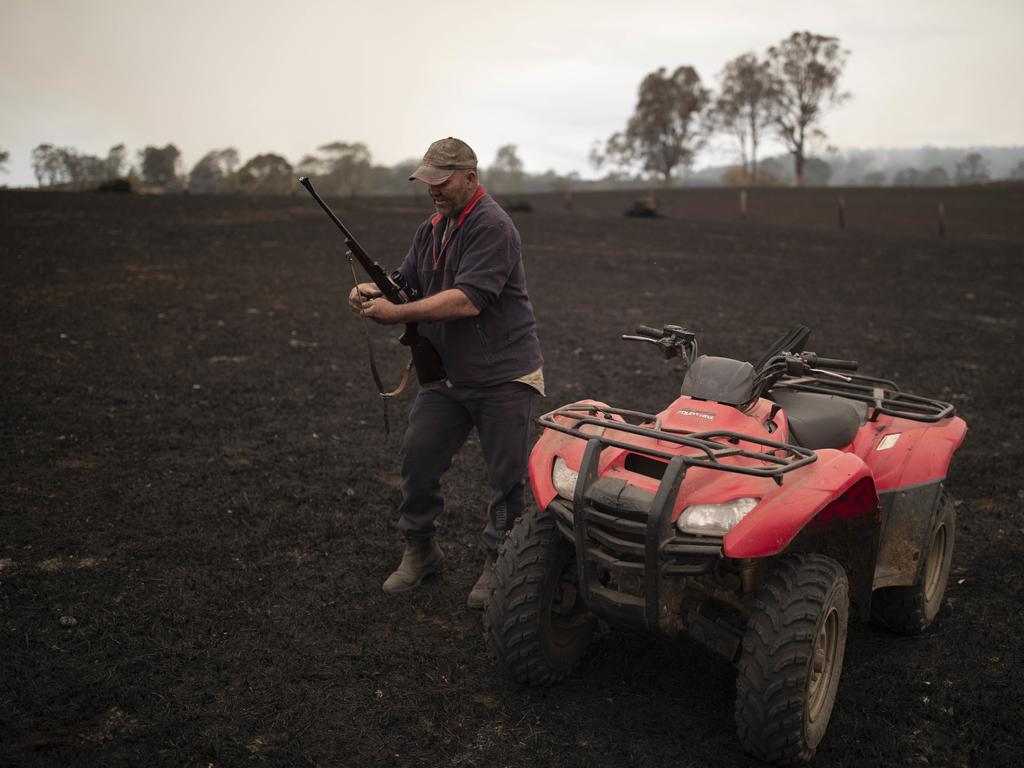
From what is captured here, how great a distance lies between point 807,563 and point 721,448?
0.60 m

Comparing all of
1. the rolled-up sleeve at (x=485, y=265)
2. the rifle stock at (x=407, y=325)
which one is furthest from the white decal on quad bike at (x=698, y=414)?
the rifle stock at (x=407, y=325)

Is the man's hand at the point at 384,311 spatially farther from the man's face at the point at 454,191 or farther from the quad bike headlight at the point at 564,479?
the quad bike headlight at the point at 564,479

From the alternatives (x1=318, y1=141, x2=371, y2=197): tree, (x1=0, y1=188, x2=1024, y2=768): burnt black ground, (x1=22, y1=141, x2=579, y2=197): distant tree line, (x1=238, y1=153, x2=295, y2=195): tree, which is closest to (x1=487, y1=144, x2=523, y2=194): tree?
(x1=22, y1=141, x2=579, y2=197): distant tree line

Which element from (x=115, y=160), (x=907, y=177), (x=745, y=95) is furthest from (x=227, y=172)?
(x=907, y=177)

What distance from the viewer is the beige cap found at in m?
4.34

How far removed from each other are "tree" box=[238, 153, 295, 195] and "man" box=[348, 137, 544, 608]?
152 ft

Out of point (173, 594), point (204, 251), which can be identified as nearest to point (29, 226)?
point (204, 251)

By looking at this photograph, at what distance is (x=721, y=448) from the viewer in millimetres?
3436

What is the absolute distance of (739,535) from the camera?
3197 mm

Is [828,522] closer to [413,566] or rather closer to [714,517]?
[714,517]

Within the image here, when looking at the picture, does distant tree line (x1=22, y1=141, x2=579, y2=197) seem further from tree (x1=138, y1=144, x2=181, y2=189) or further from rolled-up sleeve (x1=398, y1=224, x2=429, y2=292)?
rolled-up sleeve (x1=398, y1=224, x2=429, y2=292)

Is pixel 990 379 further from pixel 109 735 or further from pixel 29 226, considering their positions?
pixel 29 226

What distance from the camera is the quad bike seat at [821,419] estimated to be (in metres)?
4.23

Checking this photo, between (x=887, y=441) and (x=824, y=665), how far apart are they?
1.43m
